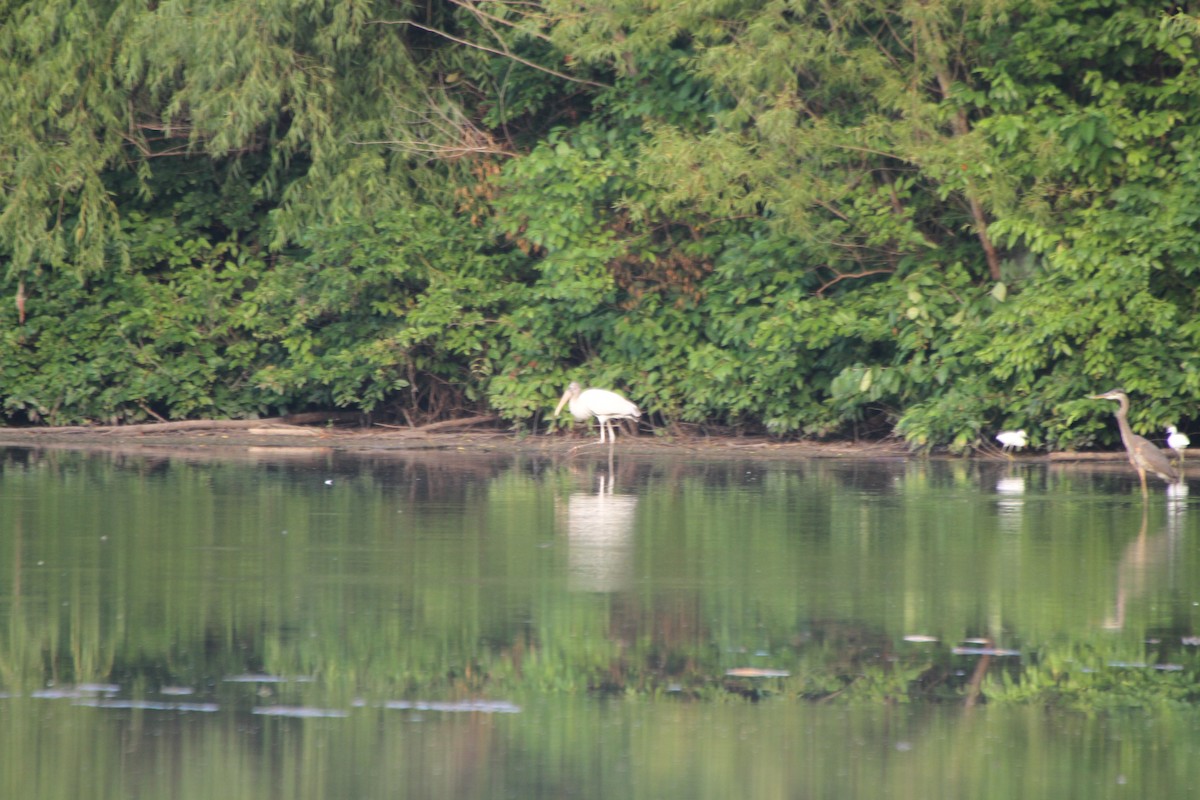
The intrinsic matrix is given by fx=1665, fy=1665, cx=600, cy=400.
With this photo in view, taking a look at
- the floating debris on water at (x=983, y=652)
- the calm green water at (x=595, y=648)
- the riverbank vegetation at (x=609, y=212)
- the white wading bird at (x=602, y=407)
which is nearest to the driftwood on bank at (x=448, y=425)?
the riverbank vegetation at (x=609, y=212)

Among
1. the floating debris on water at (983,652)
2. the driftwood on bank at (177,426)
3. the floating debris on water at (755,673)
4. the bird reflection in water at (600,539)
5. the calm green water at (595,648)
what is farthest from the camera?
the driftwood on bank at (177,426)

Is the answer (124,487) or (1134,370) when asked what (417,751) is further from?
(1134,370)

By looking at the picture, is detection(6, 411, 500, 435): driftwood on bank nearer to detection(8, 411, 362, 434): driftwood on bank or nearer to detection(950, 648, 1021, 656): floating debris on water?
detection(8, 411, 362, 434): driftwood on bank

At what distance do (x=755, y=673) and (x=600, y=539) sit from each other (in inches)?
170

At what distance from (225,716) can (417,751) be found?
3.26 feet

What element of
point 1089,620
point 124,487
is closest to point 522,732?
point 1089,620

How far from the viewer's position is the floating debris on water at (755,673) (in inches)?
313

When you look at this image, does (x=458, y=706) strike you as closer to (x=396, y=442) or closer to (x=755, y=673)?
(x=755, y=673)

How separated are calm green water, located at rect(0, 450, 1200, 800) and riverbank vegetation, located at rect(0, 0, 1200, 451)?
467cm

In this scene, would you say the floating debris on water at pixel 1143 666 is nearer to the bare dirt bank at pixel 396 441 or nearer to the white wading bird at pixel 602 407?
the bare dirt bank at pixel 396 441

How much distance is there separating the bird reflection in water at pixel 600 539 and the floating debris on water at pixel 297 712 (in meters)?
2.99

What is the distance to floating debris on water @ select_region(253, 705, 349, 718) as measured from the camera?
720 centimetres

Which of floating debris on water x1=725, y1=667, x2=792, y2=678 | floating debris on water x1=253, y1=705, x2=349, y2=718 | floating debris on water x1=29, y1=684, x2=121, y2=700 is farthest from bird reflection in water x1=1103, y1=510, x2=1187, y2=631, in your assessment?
floating debris on water x1=29, y1=684, x2=121, y2=700

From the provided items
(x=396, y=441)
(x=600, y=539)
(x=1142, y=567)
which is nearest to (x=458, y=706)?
(x=600, y=539)
